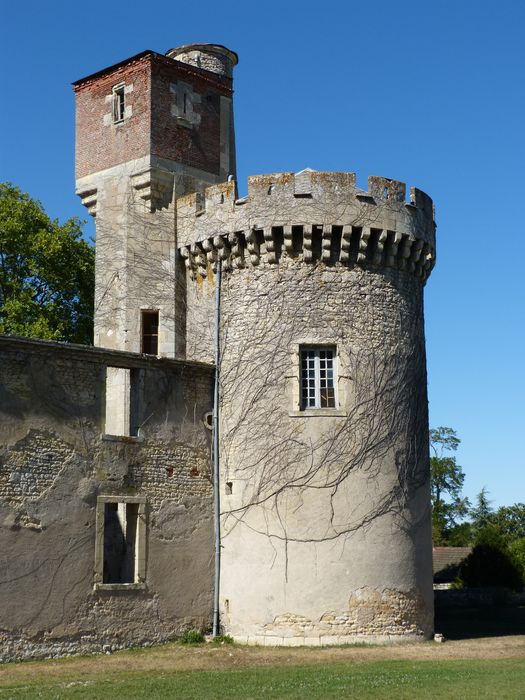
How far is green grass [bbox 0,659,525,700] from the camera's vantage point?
13.5 m

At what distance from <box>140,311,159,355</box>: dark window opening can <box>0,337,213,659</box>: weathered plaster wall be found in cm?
159

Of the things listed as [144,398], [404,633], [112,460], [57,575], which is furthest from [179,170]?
[404,633]

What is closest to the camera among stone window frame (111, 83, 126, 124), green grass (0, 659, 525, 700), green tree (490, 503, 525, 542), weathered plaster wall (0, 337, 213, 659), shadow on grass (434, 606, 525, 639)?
green grass (0, 659, 525, 700)

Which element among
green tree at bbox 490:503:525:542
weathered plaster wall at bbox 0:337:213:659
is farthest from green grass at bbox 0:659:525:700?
green tree at bbox 490:503:525:542

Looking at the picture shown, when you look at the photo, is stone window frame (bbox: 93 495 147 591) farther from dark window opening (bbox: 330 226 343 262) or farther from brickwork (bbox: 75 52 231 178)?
brickwork (bbox: 75 52 231 178)

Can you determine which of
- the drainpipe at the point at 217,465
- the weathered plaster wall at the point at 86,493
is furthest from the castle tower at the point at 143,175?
the weathered plaster wall at the point at 86,493

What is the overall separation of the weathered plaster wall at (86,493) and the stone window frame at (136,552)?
0.10 metres

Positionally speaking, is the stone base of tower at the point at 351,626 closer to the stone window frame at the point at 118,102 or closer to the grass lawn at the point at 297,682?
the grass lawn at the point at 297,682

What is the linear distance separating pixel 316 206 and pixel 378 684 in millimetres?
9406

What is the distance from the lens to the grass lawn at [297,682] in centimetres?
1352

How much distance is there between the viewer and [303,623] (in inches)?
731

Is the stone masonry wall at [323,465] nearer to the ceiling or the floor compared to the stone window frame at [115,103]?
nearer to the floor

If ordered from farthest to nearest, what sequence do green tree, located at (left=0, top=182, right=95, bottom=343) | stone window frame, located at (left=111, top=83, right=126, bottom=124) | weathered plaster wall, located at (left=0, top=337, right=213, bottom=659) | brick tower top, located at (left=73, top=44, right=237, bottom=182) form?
green tree, located at (left=0, top=182, right=95, bottom=343) < stone window frame, located at (left=111, top=83, right=126, bottom=124) < brick tower top, located at (left=73, top=44, right=237, bottom=182) < weathered plaster wall, located at (left=0, top=337, right=213, bottom=659)

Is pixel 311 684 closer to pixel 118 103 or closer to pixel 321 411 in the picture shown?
pixel 321 411
